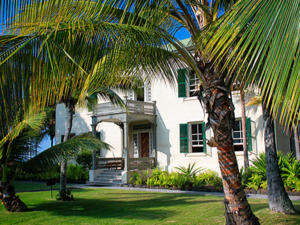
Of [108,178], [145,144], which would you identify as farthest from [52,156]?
[145,144]

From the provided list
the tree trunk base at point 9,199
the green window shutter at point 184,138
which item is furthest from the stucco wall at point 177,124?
the tree trunk base at point 9,199

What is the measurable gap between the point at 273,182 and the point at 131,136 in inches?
561

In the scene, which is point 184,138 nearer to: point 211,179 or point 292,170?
point 211,179

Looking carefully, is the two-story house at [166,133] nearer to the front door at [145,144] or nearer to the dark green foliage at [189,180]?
the front door at [145,144]

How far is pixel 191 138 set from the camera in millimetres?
17312

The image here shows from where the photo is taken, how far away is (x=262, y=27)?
5.41ft

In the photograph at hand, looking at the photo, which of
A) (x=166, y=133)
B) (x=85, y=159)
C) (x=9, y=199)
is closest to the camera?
Answer: (x=9, y=199)

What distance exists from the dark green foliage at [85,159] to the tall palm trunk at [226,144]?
16.7 metres

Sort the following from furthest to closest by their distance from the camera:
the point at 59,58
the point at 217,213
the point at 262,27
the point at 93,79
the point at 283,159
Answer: the point at 283,159, the point at 217,213, the point at 93,79, the point at 59,58, the point at 262,27

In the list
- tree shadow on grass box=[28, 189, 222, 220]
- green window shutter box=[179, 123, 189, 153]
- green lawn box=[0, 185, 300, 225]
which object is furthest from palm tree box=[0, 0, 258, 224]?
green window shutter box=[179, 123, 189, 153]

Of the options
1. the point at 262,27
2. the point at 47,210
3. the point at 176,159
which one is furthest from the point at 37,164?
the point at 176,159

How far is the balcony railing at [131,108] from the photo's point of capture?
17961 millimetres

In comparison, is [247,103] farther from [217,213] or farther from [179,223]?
[179,223]

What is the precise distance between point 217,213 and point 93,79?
571cm
